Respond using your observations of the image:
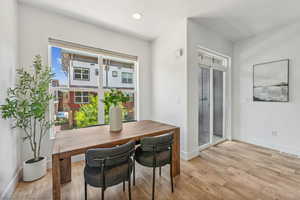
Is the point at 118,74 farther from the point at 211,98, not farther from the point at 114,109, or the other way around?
the point at 211,98

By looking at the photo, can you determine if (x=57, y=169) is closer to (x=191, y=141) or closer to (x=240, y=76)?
(x=191, y=141)

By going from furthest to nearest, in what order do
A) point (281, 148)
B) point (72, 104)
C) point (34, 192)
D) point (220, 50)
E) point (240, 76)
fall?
point (240, 76) < point (220, 50) < point (281, 148) < point (72, 104) < point (34, 192)

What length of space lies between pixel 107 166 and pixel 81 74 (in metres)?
2.03

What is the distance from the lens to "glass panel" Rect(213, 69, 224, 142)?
3.49 meters

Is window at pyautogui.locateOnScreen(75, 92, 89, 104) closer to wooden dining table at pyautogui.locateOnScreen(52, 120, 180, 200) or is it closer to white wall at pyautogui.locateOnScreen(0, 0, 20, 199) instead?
white wall at pyautogui.locateOnScreen(0, 0, 20, 199)

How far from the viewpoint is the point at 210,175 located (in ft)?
6.86

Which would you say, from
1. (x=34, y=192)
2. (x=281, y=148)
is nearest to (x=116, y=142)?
(x=34, y=192)

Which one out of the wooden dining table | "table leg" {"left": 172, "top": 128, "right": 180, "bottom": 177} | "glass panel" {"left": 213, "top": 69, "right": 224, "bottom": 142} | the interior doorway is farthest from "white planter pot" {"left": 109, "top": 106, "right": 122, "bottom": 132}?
"glass panel" {"left": 213, "top": 69, "right": 224, "bottom": 142}

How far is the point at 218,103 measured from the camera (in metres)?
3.58

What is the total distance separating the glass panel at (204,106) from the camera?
3.12 meters

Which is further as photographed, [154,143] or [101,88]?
[101,88]

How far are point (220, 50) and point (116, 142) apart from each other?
3.29 m

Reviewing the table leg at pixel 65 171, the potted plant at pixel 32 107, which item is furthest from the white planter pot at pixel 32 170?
the table leg at pixel 65 171

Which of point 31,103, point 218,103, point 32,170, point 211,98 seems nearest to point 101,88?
point 31,103
